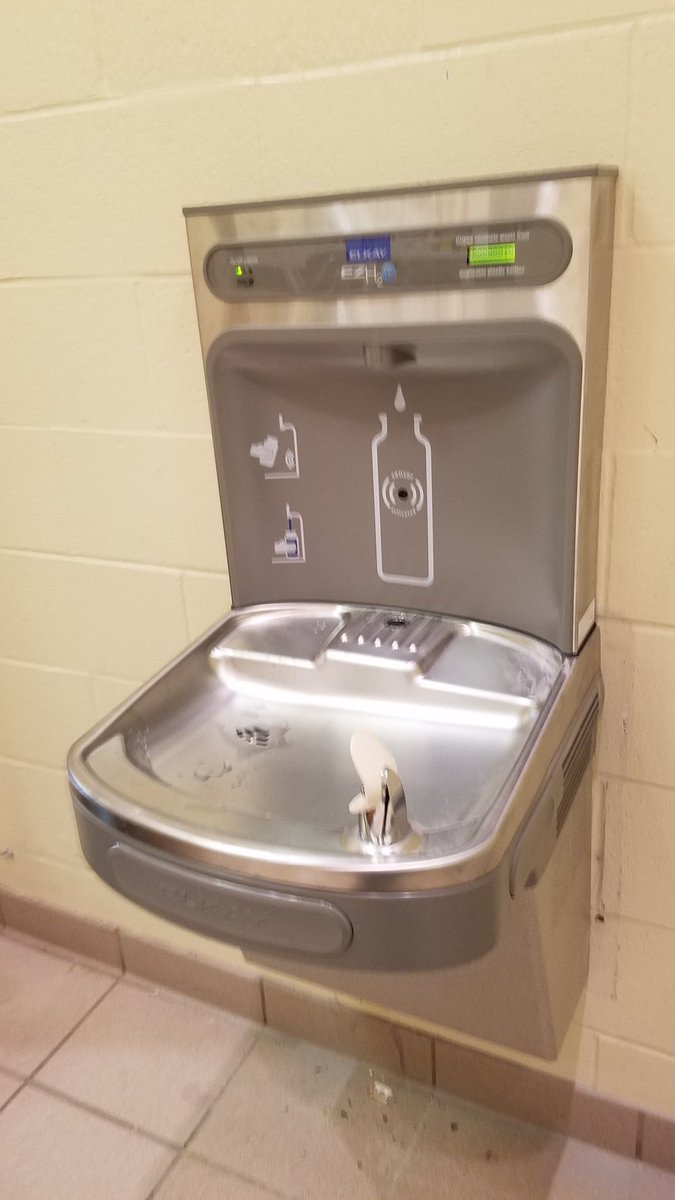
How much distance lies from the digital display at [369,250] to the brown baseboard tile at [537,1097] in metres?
1.07

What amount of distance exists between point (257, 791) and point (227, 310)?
489mm

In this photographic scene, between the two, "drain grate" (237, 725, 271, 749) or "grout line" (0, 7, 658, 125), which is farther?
"drain grate" (237, 725, 271, 749)

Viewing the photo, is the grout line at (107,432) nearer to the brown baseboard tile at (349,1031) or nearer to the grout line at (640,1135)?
the brown baseboard tile at (349,1031)

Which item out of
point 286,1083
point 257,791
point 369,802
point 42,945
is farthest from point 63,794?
point 369,802

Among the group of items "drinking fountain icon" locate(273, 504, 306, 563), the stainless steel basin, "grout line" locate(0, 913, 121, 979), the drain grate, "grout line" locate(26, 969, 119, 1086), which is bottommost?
"grout line" locate(26, 969, 119, 1086)

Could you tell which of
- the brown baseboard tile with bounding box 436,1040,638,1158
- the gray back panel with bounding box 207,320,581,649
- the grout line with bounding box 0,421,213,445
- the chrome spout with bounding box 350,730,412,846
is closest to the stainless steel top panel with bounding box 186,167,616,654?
the gray back panel with bounding box 207,320,581,649

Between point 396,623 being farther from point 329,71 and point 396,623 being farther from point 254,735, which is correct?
point 329,71

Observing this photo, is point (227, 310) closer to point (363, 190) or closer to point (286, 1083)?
point (363, 190)

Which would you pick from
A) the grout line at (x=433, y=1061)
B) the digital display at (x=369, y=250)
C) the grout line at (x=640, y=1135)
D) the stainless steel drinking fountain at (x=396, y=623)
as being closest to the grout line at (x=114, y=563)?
the stainless steel drinking fountain at (x=396, y=623)

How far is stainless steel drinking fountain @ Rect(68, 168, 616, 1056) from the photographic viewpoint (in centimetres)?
73

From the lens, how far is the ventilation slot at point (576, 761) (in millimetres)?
893

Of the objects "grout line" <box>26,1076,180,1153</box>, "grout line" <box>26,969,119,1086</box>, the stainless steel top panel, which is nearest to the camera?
the stainless steel top panel

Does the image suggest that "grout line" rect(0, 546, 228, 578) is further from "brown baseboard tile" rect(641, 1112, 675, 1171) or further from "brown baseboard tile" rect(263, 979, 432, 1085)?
"brown baseboard tile" rect(641, 1112, 675, 1171)

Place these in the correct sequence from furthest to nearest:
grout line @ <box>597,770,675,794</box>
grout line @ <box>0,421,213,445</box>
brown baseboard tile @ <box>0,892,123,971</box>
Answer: brown baseboard tile @ <box>0,892,123,971</box> → grout line @ <box>0,421,213,445</box> → grout line @ <box>597,770,675,794</box>
